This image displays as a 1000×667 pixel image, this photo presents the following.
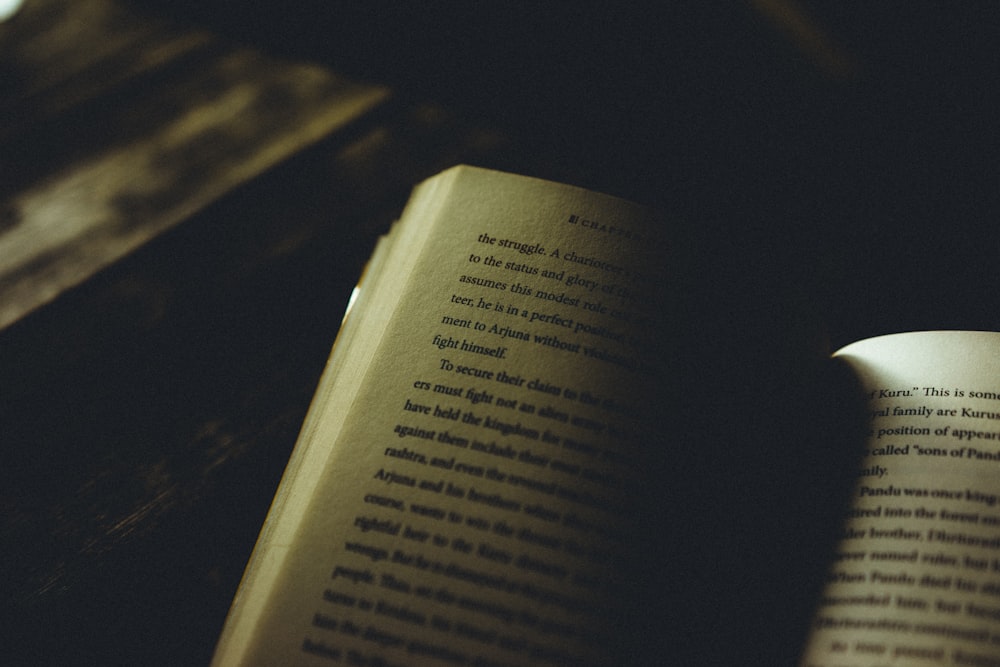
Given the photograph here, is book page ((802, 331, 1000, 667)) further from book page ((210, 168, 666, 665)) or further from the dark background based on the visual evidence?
book page ((210, 168, 666, 665))

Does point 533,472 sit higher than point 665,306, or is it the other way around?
point 665,306

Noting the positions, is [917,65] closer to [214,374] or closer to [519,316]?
[519,316]

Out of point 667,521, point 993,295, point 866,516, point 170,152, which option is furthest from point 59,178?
point 993,295

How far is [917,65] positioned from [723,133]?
0.25 metres

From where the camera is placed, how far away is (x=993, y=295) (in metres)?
0.57

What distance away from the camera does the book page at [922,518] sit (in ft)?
1.26

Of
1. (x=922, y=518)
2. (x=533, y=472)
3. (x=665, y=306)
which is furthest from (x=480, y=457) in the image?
(x=922, y=518)

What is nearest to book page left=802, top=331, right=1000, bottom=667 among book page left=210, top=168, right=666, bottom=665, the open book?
the open book

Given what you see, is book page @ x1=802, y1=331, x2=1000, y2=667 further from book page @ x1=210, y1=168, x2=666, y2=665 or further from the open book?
book page @ x1=210, y1=168, x2=666, y2=665

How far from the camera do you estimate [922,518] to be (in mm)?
419

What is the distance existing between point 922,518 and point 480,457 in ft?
0.97

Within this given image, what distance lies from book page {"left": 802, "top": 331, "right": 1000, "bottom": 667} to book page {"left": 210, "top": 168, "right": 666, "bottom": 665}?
0.16m

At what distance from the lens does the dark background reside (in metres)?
0.43

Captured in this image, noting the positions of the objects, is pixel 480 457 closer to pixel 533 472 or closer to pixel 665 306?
pixel 533 472
